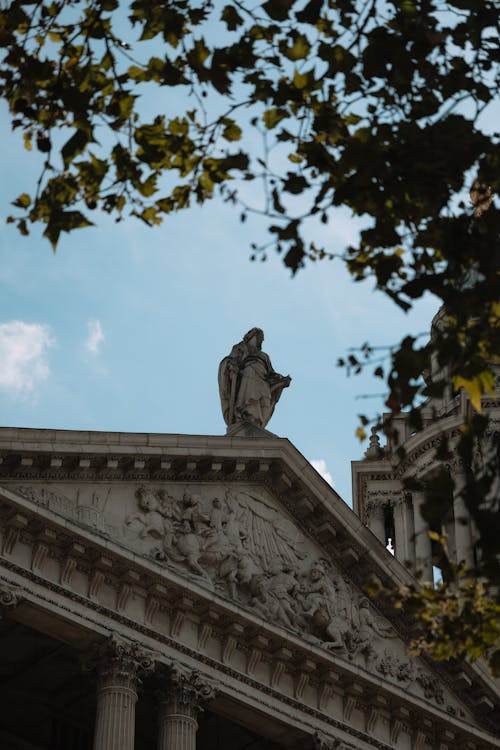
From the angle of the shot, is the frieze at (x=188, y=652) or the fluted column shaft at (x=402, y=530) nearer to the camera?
the frieze at (x=188, y=652)

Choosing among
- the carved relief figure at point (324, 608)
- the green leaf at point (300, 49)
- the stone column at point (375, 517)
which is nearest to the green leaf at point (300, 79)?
the green leaf at point (300, 49)

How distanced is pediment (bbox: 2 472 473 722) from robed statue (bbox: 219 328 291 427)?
1.45 meters

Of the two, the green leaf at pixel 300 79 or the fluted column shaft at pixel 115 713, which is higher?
the green leaf at pixel 300 79

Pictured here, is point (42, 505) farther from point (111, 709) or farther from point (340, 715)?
point (340, 715)

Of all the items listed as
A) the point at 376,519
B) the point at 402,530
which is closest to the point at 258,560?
the point at 402,530

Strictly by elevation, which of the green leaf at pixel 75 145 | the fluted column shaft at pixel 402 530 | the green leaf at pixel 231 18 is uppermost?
the fluted column shaft at pixel 402 530

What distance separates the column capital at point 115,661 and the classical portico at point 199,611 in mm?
21

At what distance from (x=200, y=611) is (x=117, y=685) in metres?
2.10

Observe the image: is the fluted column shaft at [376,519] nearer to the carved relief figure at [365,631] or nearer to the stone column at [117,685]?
the carved relief figure at [365,631]

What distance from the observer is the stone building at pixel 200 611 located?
79.3 feet

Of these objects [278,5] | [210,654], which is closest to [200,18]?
[278,5]

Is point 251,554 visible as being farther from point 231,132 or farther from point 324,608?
point 231,132

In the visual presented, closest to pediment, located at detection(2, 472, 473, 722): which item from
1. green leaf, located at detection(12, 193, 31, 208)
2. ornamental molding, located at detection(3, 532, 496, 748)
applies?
ornamental molding, located at detection(3, 532, 496, 748)

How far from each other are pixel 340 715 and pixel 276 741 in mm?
1253
